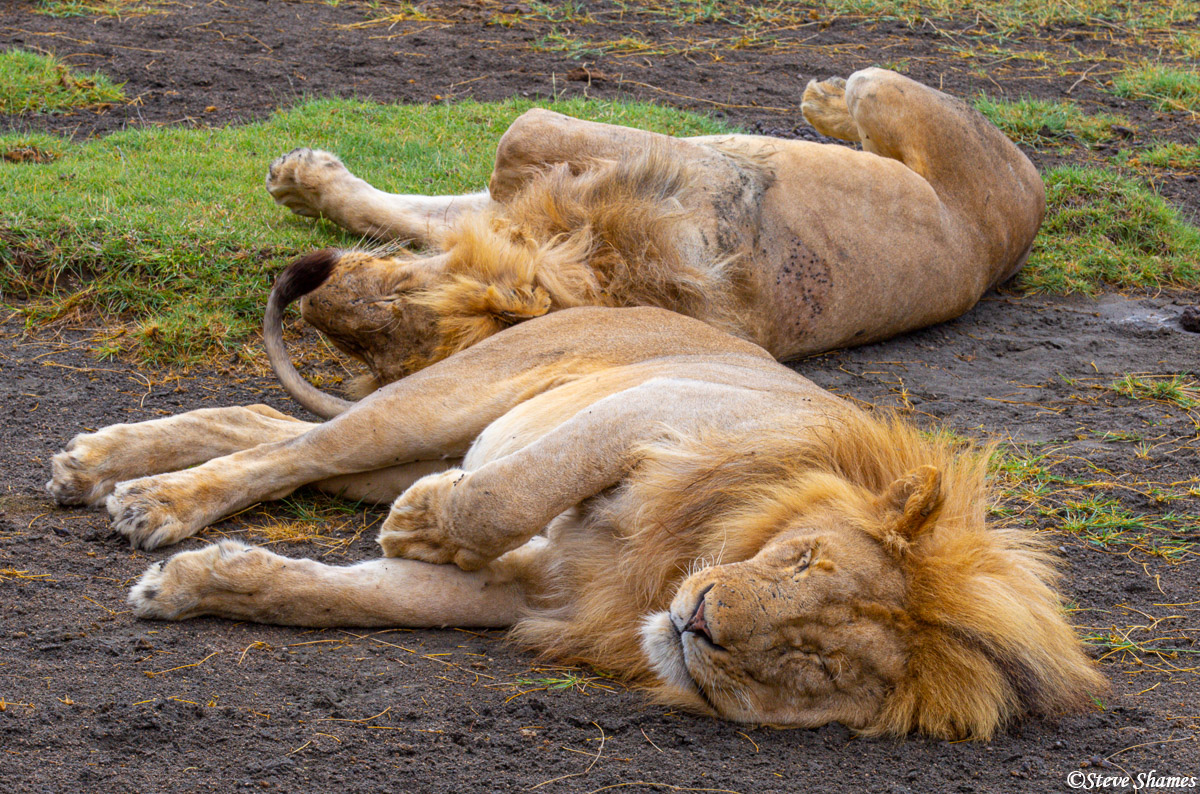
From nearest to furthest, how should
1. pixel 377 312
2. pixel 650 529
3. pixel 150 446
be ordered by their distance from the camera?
pixel 650 529 → pixel 150 446 → pixel 377 312

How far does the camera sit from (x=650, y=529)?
8.57ft

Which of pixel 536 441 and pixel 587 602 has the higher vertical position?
pixel 536 441

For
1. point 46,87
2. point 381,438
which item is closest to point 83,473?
point 381,438

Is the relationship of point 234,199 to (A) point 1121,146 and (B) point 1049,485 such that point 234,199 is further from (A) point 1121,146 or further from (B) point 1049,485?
(A) point 1121,146

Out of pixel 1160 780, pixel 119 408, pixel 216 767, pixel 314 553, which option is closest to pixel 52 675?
pixel 216 767

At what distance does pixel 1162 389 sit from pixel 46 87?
239 inches

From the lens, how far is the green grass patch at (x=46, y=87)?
6.33 meters

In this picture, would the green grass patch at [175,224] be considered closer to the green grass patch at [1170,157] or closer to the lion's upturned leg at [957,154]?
the lion's upturned leg at [957,154]

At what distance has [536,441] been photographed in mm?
2777

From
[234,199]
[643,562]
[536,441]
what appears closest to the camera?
[643,562]

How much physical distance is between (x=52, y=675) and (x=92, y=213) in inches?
112

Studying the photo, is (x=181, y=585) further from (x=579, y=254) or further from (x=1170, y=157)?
(x=1170, y=157)

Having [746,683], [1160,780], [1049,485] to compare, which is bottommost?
[1049,485]

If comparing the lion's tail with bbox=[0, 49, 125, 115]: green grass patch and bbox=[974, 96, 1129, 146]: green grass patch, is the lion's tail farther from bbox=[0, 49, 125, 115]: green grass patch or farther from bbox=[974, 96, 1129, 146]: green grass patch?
bbox=[974, 96, 1129, 146]: green grass patch
